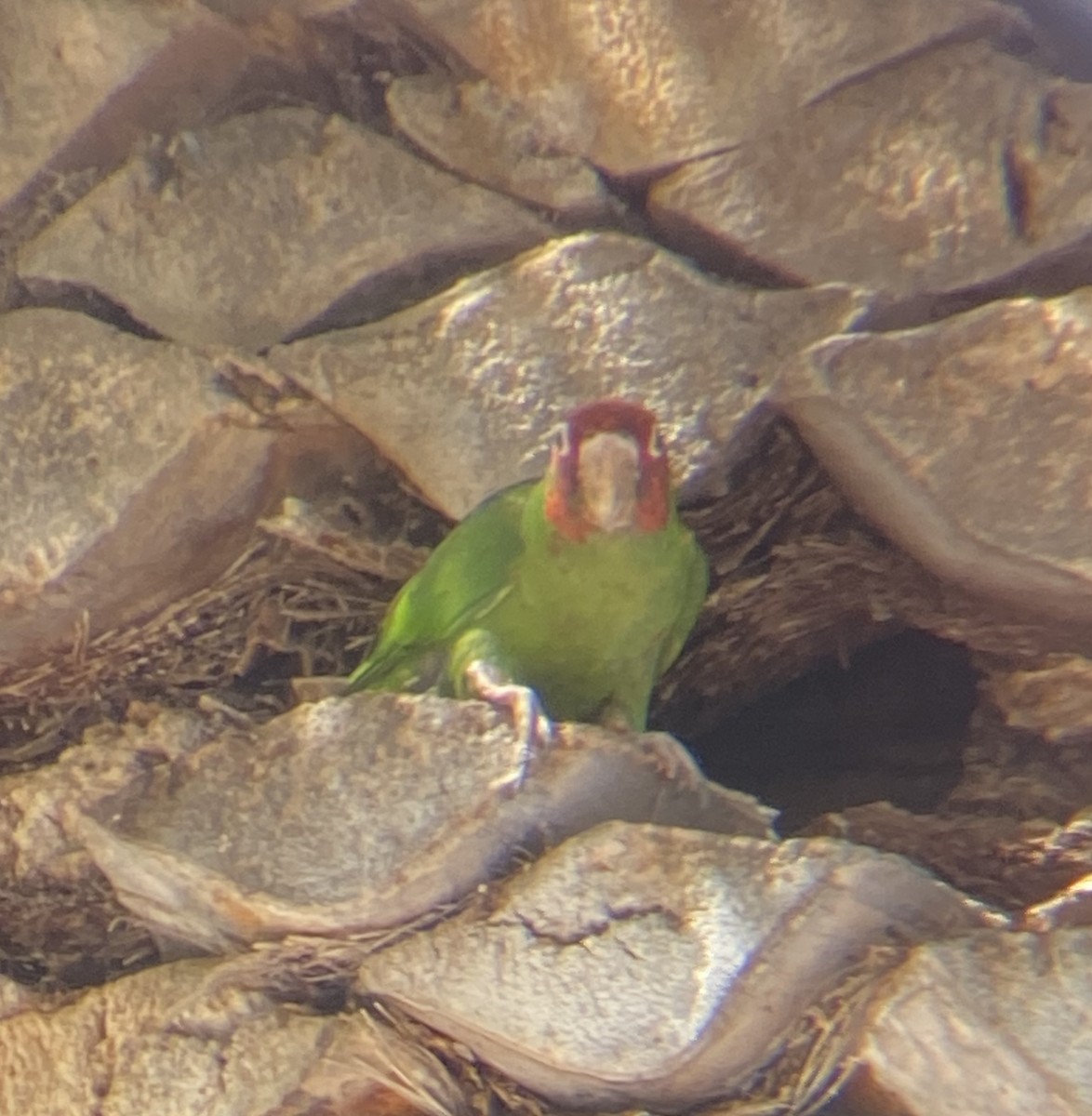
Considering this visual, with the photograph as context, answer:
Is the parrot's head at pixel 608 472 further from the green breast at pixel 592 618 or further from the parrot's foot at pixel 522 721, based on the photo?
the parrot's foot at pixel 522 721

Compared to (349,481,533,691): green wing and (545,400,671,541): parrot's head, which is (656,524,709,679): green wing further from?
(349,481,533,691): green wing

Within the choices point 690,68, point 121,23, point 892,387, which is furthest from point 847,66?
point 121,23

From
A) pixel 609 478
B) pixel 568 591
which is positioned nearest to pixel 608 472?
pixel 609 478

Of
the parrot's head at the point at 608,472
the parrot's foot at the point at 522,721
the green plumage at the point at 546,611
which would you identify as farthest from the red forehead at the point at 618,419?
the parrot's foot at the point at 522,721

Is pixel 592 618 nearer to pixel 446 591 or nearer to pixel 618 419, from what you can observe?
pixel 446 591

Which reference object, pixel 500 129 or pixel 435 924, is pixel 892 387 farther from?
pixel 435 924

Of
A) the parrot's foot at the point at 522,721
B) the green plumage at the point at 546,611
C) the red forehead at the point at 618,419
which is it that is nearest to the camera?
the parrot's foot at the point at 522,721
